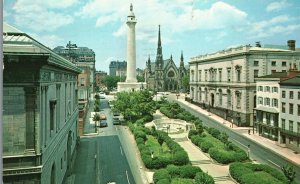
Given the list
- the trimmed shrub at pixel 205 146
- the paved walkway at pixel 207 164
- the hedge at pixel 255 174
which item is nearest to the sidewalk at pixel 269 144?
the hedge at pixel 255 174

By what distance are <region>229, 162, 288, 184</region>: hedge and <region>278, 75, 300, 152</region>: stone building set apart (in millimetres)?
12522

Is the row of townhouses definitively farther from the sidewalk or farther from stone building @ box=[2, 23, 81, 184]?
stone building @ box=[2, 23, 81, 184]

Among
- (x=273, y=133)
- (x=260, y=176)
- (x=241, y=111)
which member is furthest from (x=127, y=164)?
(x=241, y=111)

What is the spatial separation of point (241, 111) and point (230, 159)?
2733 cm

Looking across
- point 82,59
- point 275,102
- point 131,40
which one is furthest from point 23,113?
point 82,59

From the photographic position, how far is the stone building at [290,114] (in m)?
37.2

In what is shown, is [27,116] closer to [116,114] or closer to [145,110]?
[145,110]

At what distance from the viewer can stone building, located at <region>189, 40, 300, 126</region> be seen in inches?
2179

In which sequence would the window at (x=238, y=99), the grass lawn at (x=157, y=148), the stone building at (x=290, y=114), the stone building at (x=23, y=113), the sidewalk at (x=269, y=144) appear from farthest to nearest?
the window at (x=238, y=99) → the stone building at (x=290, y=114) → the sidewalk at (x=269, y=144) → the grass lawn at (x=157, y=148) → the stone building at (x=23, y=113)

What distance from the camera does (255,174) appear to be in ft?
82.1

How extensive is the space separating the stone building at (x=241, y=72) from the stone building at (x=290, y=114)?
14.2 metres

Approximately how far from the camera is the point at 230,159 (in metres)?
31.0

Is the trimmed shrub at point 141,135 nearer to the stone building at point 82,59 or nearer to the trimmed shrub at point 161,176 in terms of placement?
the stone building at point 82,59

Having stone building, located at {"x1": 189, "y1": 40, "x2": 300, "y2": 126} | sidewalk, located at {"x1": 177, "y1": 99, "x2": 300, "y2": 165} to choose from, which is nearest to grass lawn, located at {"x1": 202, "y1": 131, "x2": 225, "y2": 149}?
sidewalk, located at {"x1": 177, "y1": 99, "x2": 300, "y2": 165}
